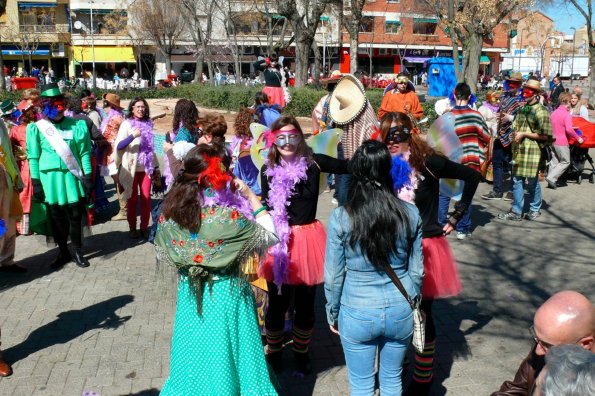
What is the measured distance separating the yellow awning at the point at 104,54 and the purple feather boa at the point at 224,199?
5570 centimetres

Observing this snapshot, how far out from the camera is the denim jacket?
3156mm

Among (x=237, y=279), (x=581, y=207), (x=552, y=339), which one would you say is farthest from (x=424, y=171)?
(x=581, y=207)

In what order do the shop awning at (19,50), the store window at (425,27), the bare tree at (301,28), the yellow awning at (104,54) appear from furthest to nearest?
the store window at (425,27) < the yellow awning at (104,54) < the shop awning at (19,50) < the bare tree at (301,28)

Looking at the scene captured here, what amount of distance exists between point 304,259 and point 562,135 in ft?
28.2

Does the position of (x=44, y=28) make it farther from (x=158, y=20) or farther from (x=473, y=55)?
(x=473, y=55)

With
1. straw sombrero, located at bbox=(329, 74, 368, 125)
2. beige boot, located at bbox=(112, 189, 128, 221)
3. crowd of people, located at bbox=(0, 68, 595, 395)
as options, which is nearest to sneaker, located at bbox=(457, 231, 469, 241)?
straw sombrero, located at bbox=(329, 74, 368, 125)

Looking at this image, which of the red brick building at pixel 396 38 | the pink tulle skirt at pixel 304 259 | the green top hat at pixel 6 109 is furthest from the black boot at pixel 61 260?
the red brick building at pixel 396 38

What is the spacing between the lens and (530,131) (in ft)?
28.6

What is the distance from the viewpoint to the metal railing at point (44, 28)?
52.5m

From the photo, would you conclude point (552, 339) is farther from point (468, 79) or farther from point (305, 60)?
point (305, 60)

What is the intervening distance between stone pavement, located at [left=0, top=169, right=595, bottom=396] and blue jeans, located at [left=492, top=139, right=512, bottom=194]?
6.19 feet

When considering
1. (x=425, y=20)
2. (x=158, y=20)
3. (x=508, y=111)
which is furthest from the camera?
(x=425, y=20)

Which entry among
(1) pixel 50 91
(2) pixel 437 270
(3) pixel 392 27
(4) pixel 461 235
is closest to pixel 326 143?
(2) pixel 437 270

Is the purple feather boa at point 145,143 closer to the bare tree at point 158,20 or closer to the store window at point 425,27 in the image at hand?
the bare tree at point 158,20
